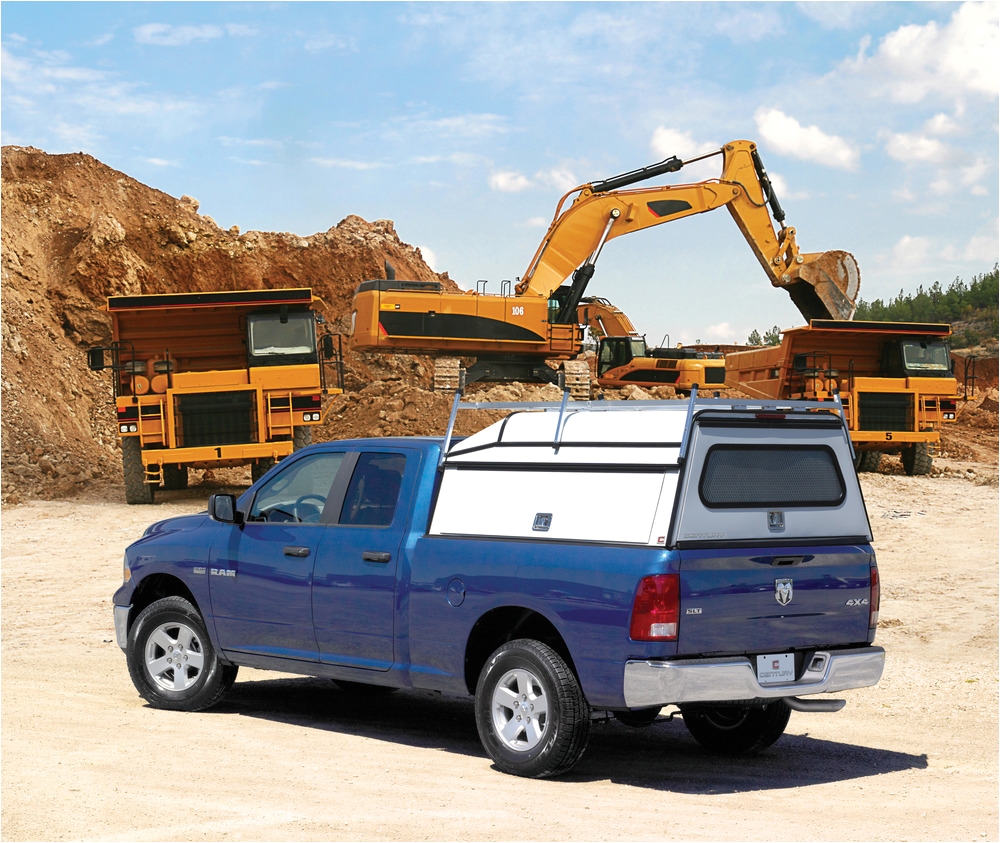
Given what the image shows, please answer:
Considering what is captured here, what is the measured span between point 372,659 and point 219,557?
158 centimetres

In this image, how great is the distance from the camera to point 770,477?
292 inches

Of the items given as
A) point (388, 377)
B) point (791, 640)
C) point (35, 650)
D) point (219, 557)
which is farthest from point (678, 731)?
point (388, 377)

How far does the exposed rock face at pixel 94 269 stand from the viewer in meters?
37.1

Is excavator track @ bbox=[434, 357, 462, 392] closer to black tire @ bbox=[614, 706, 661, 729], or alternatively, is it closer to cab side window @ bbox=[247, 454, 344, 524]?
cab side window @ bbox=[247, 454, 344, 524]

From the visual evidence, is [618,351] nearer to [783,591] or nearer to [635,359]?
[635,359]

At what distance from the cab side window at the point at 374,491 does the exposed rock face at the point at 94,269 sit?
79.7ft

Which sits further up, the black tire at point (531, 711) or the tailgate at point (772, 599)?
the tailgate at point (772, 599)

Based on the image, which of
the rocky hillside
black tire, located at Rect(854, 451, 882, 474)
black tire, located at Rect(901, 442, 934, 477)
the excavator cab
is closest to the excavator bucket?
black tire, located at Rect(854, 451, 882, 474)

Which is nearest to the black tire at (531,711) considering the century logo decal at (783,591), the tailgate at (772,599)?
the tailgate at (772,599)

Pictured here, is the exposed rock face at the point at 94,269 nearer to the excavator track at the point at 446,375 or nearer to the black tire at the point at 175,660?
the excavator track at the point at 446,375

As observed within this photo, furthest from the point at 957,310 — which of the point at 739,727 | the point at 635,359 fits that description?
the point at 739,727

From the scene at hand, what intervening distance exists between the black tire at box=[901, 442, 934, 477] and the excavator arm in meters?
3.50

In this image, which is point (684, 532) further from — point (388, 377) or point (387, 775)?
point (388, 377)

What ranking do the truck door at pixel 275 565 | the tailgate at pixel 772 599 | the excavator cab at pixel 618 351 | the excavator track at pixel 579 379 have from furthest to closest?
the excavator cab at pixel 618 351
the excavator track at pixel 579 379
the truck door at pixel 275 565
the tailgate at pixel 772 599
